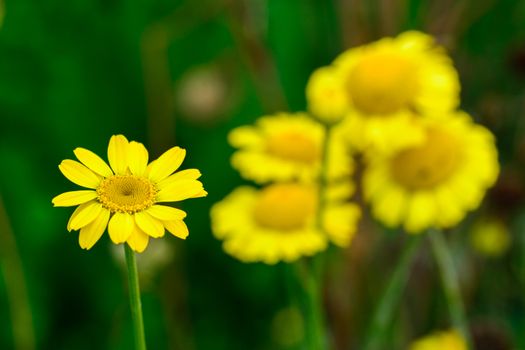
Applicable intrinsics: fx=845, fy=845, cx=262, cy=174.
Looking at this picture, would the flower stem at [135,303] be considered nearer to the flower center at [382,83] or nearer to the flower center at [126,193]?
the flower center at [126,193]

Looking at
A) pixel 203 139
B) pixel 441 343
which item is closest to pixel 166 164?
pixel 441 343

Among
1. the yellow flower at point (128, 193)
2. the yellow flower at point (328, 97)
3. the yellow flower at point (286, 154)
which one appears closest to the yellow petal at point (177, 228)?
the yellow flower at point (128, 193)

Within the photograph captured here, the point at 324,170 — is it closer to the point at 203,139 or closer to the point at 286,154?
the point at 286,154

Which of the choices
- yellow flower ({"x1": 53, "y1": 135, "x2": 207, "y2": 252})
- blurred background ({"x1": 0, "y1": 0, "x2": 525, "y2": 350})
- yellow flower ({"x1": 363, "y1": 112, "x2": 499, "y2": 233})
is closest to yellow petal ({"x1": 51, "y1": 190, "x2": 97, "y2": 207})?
yellow flower ({"x1": 53, "y1": 135, "x2": 207, "y2": 252})

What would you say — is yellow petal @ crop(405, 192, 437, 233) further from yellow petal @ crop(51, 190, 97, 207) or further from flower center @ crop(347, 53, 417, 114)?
yellow petal @ crop(51, 190, 97, 207)

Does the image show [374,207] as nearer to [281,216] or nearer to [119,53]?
[281,216]
